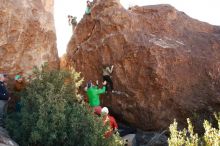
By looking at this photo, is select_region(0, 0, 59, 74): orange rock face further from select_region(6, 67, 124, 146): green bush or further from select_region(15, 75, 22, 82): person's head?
select_region(6, 67, 124, 146): green bush

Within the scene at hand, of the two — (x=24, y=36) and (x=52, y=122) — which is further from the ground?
(x=24, y=36)

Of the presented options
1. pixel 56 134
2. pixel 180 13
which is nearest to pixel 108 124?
pixel 56 134

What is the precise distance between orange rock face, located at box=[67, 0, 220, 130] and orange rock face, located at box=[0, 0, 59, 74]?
1.89 metres

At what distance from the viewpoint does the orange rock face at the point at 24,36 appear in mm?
16594

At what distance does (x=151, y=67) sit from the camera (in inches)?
681

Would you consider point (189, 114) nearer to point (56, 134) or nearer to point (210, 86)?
point (210, 86)

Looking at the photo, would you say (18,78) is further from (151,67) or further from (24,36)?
(151,67)

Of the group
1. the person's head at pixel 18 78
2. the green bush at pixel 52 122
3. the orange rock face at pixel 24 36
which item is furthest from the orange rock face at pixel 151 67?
the green bush at pixel 52 122

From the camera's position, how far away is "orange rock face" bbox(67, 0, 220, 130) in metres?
17.3

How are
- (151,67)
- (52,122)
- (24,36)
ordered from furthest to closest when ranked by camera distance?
(151,67), (24,36), (52,122)

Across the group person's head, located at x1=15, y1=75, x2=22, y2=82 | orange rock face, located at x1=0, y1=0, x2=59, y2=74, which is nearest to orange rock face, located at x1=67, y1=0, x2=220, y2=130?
orange rock face, located at x1=0, y1=0, x2=59, y2=74

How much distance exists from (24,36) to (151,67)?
5.76 m

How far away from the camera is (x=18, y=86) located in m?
15.3

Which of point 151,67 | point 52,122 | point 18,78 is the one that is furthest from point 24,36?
point 151,67
